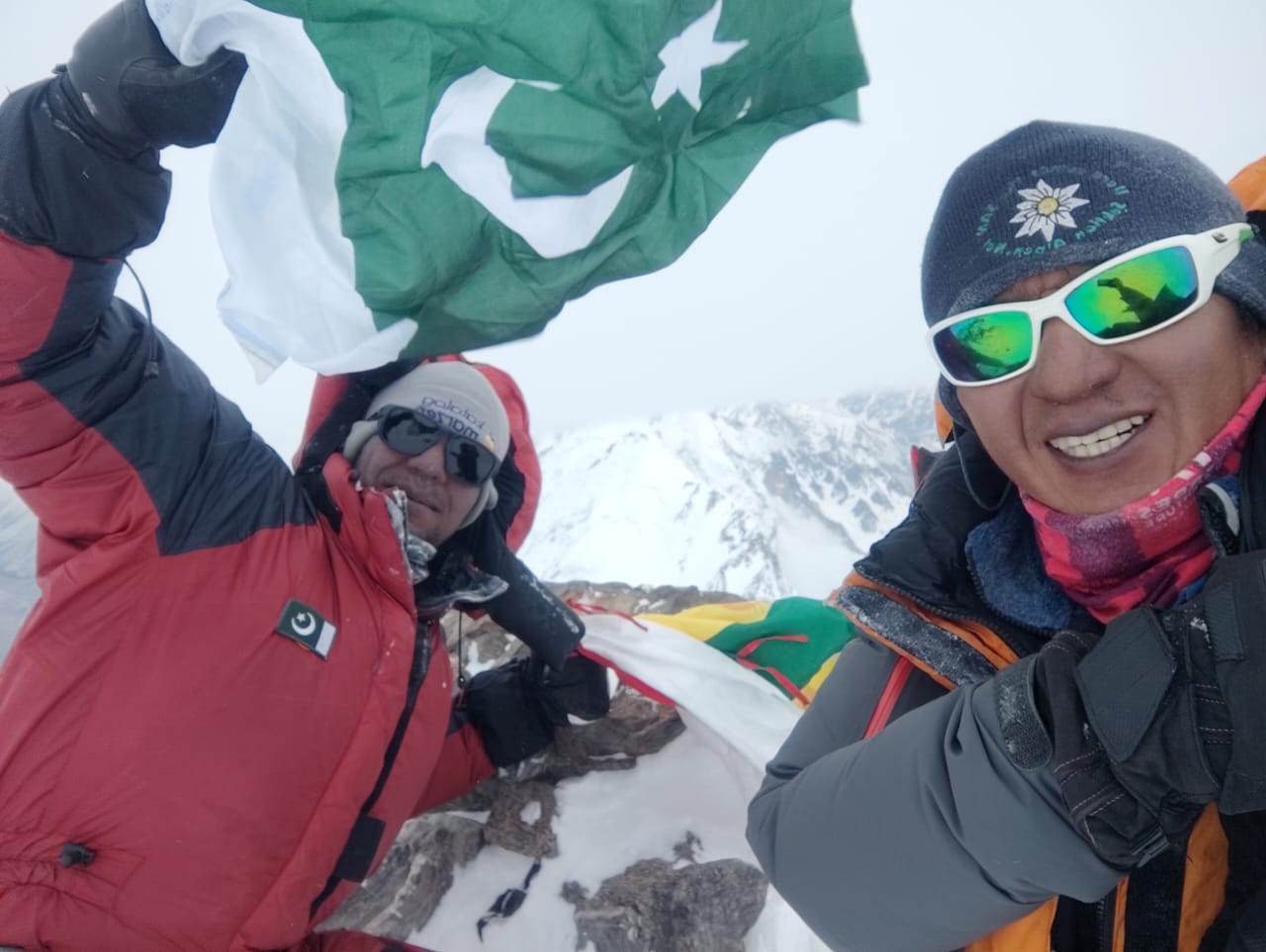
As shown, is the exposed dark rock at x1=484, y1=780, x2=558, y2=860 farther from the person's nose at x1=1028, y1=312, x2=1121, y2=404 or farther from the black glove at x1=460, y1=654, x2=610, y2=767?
the person's nose at x1=1028, y1=312, x2=1121, y2=404

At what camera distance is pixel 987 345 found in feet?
4.96

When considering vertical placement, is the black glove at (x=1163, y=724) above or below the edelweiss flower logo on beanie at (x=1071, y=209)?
below

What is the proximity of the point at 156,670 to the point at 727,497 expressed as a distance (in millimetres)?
82832

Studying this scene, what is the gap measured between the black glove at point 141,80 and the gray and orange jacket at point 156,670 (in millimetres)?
201

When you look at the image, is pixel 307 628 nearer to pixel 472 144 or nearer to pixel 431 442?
pixel 431 442

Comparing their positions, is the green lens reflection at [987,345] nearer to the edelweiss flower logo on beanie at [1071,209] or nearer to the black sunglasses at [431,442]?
the edelweiss flower logo on beanie at [1071,209]

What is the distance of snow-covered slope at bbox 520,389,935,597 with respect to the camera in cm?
7300

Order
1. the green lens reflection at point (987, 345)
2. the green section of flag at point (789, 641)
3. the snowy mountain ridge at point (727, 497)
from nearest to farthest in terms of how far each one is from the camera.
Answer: the green lens reflection at point (987, 345) → the green section of flag at point (789, 641) → the snowy mountain ridge at point (727, 497)

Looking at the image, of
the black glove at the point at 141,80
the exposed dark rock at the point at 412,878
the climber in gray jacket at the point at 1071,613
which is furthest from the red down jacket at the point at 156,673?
the climber in gray jacket at the point at 1071,613

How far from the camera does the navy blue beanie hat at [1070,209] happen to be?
1415mm

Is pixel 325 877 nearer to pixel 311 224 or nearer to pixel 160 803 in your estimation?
pixel 160 803

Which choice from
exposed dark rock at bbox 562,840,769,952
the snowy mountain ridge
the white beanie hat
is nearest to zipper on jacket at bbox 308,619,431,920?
exposed dark rock at bbox 562,840,769,952

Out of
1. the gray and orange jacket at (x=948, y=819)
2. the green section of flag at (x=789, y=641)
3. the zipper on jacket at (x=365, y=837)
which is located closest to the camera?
the gray and orange jacket at (x=948, y=819)

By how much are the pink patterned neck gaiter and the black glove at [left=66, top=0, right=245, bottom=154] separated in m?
2.20
